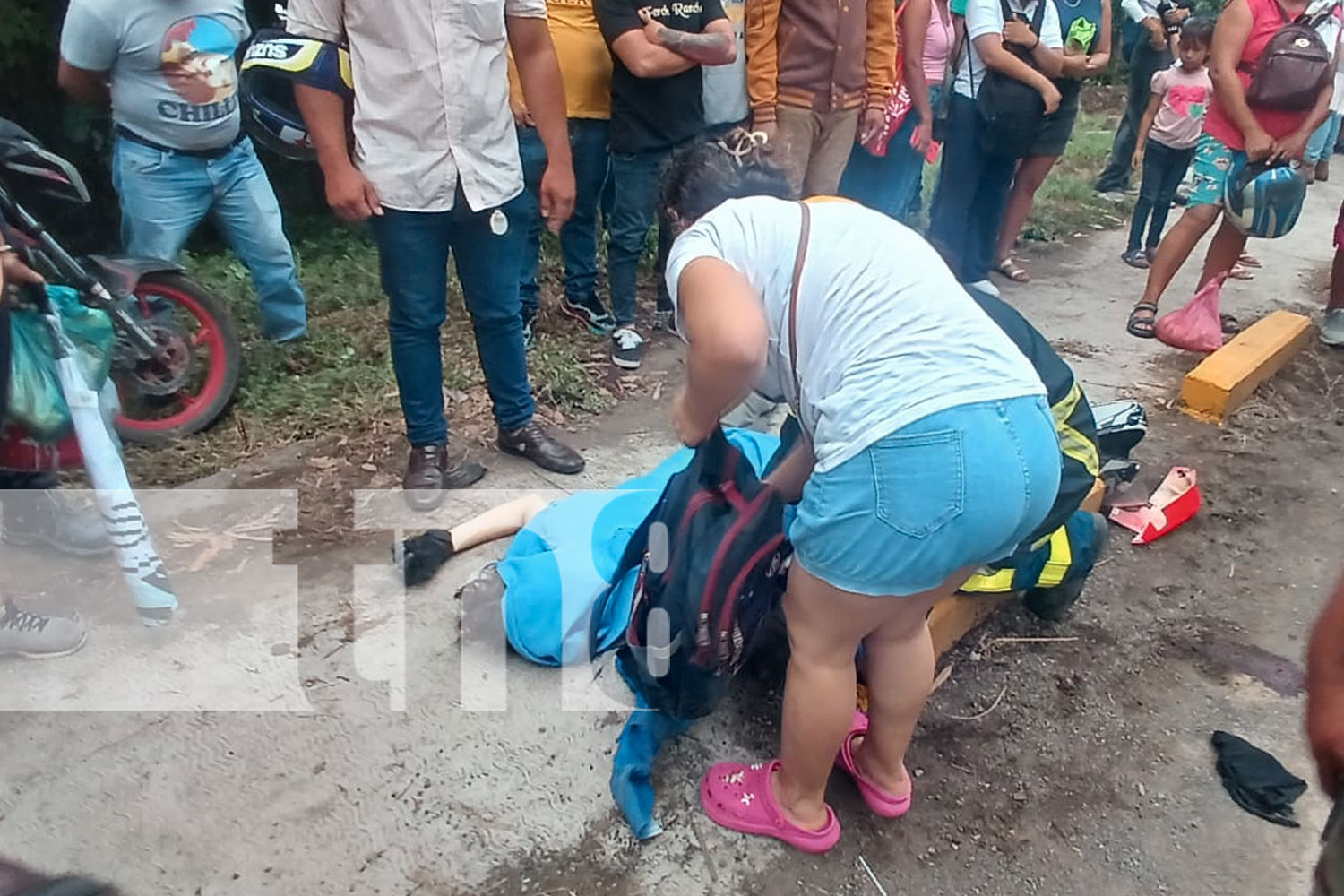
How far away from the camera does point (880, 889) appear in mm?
2494

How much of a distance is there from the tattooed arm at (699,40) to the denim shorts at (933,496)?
2.77 meters

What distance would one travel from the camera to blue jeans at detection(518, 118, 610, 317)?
181 inches

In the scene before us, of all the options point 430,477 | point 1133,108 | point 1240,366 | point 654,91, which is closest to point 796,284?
point 430,477

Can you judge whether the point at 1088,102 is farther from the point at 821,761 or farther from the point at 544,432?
the point at 821,761

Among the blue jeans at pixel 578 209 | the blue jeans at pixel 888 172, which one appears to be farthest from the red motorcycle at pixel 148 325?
the blue jeans at pixel 888 172

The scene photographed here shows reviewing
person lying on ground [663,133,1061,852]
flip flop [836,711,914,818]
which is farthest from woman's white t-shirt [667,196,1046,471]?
flip flop [836,711,914,818]

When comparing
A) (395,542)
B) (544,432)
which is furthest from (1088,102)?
(395,542)

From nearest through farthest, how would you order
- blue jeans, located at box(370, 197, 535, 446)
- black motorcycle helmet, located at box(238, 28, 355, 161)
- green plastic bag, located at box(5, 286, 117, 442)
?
1. green plastic bag, located at box(5, 286, 117, 442)
2. black motorcycle helmet, located at box(238, 28, 355, 161)
3. blue jeans, located at box(370, 197, 535, 446)

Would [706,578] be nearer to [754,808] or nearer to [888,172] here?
[754,808]

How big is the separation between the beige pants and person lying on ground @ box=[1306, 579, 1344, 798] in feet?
11.5

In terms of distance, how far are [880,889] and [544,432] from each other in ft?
6.82

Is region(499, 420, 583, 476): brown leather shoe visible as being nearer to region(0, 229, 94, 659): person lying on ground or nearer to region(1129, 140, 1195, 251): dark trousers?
region(0, 229, 94, 659): person lying on ground

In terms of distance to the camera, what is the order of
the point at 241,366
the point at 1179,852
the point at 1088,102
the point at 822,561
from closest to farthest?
1. the point at 822,561
2. the point at 1179,852
3. the point at 241,366
4. the point at 1088,102

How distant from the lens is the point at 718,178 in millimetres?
2297
